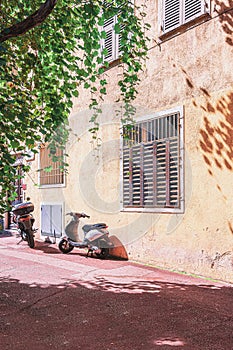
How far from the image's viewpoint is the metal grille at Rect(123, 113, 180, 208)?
26.1 feet

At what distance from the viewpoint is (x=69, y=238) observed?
403 inches

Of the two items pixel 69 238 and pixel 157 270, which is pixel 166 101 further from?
pixel 69 238

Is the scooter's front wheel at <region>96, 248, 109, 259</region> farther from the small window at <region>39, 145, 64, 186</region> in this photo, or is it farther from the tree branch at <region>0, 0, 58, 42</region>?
the tree branch at <region>0, 0, 58, 42</region>

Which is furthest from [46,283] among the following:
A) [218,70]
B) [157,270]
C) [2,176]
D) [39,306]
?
[218,70]

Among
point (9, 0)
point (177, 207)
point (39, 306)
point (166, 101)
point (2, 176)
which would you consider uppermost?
point (9, 0)

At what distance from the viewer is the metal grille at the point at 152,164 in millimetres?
7945

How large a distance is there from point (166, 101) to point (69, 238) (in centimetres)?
446

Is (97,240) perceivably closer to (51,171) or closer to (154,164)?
(154,164)

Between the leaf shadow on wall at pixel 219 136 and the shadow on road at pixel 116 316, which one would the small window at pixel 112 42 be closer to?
the leaf shadow on wall at pixel 219 136

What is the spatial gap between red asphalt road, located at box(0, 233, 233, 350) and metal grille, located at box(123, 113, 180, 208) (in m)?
1.51

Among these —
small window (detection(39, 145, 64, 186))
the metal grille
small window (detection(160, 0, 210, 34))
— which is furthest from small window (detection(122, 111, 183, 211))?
small window (detection(39, 145, 64, 186))

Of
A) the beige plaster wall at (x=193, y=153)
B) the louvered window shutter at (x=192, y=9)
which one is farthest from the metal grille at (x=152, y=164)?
the louvered window shutter at (x=192, y=9)

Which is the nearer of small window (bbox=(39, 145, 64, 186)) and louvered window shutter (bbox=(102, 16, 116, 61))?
louvered window shutter (bbox=(102, 16, 116, 61))

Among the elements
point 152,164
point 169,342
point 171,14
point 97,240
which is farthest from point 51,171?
point 169,342
